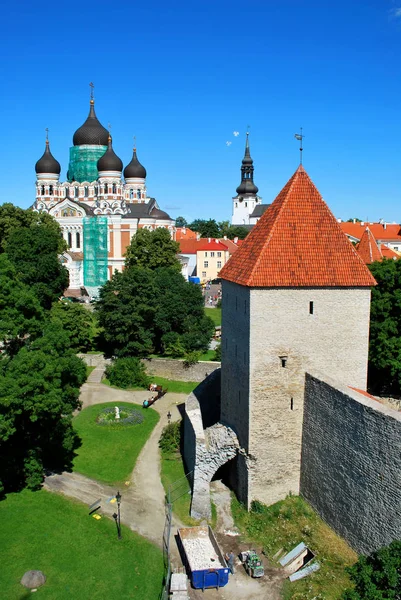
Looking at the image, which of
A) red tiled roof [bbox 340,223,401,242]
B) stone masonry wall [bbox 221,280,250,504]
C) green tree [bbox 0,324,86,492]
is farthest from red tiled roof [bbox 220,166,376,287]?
red tiled roof [bbox 340,223,401,242]

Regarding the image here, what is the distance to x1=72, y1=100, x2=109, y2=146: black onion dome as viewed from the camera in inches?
2685

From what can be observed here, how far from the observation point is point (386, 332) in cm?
2300

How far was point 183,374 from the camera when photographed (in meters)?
33.7

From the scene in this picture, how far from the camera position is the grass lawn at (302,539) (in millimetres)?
13898

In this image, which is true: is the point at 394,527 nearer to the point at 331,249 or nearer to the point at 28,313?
the point at 331,249

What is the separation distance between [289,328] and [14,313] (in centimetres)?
971

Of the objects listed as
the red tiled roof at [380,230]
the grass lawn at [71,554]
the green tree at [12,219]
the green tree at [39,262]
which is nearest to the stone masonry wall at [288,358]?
the grass lawn at [71,554]

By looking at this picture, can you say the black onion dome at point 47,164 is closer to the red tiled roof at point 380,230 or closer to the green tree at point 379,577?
the red tiled roof at point 380,230

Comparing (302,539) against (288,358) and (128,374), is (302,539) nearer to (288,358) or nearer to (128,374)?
(288,358)

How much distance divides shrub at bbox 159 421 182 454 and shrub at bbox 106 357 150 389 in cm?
897

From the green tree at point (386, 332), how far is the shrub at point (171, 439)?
8.86m

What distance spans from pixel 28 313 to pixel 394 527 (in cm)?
1445

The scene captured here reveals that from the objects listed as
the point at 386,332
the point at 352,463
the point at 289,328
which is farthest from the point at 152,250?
the point at 352,463

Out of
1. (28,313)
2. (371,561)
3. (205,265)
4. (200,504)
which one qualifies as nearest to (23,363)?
(28,313)
